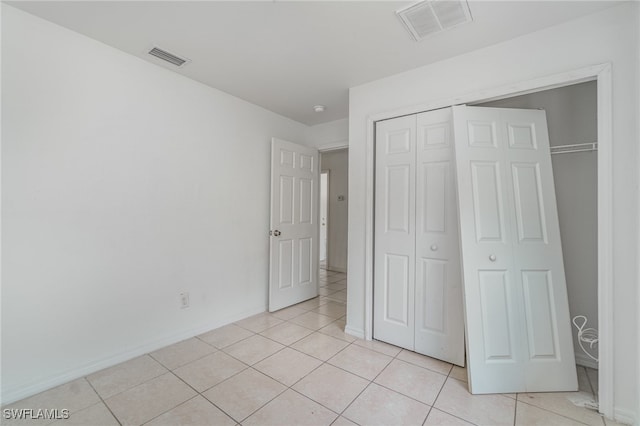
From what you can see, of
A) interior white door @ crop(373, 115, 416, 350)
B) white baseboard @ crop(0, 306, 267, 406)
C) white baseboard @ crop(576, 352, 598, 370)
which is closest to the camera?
white baseboard @ crop(0, 306, 267, 406)

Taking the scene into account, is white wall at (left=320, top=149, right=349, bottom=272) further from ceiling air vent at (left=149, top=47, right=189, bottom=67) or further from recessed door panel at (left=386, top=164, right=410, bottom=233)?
ceiling air vent at (left=149, top=47, right=189, bottom=67)

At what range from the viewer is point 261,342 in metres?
2.52

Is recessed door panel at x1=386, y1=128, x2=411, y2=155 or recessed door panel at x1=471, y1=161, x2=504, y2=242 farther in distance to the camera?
recessed door panel at x1=386, y1=128, x2=411, y2=155

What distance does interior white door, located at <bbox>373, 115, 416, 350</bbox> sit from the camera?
2404 millimetres

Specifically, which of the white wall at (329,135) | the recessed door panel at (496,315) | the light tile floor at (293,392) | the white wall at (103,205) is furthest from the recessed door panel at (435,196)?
the white wall at (103,205)

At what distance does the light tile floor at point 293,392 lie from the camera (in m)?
1.60

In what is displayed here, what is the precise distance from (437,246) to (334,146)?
6.95ft

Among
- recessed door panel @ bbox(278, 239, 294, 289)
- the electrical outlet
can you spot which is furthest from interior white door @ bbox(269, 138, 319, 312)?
the electrical outlet

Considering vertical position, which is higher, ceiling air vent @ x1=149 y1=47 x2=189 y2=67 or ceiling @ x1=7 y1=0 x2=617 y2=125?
ceiling air vent @ x1=149 y1=47 x2=189 y2=67

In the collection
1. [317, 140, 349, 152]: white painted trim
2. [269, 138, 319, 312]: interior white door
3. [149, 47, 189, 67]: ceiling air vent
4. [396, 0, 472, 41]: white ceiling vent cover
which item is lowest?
[269, 138, 319, 312]: interior white door

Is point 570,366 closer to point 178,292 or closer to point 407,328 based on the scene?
point 407,328

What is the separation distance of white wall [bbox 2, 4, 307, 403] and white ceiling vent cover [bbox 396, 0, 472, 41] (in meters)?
1.99

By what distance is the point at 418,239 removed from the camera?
2355 millimetres

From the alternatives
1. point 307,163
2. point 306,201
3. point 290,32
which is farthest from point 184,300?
point 290,32
